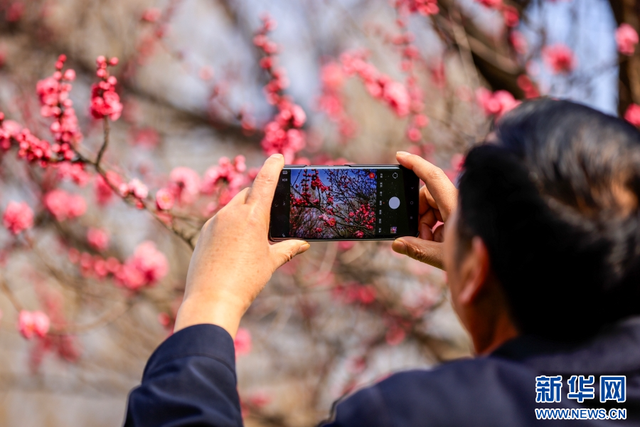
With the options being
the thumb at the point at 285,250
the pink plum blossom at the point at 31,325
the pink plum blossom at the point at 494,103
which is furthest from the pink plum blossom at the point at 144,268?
the pink plum blossom at the point at 494,103

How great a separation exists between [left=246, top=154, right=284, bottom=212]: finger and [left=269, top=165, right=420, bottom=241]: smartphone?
15 cm

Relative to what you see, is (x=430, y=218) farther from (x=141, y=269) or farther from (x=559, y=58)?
(x=559, y=58)

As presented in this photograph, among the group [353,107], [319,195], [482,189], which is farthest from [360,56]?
[482,189]

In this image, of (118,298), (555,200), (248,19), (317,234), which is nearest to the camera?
(555,200)

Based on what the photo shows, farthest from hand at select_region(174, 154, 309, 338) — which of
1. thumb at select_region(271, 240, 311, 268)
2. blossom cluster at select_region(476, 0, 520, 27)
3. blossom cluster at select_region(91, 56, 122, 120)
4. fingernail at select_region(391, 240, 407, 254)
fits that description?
blossom cluster at select_region(476, 0, 520, 27)

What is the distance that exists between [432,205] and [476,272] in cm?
56

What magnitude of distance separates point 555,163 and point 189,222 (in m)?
1.15

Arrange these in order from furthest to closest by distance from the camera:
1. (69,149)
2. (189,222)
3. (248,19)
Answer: (248,19) < (189,222) < (69,149)

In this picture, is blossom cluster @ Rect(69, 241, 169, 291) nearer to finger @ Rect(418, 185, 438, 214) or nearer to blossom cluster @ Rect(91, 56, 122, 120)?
blossom cluster @ Rect(91, 56, 122, 120)

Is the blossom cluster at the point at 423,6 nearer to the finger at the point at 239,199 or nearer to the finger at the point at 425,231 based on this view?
the finger at the point at 425,231

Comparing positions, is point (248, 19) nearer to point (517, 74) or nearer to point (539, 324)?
point (517, 74)

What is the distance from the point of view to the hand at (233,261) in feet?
2.24

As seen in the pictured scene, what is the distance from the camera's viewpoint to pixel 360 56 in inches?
106

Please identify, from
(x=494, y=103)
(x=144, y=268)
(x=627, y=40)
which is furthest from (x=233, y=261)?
(x=627, y=40)
